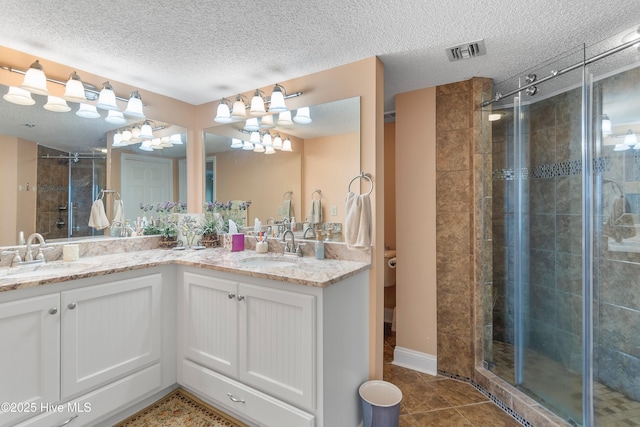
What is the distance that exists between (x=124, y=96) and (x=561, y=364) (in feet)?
12.9

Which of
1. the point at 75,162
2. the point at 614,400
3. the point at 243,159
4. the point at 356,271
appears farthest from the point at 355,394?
the point at 75,162

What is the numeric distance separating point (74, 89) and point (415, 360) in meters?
3.21

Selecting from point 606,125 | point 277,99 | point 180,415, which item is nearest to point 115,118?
point 277,99

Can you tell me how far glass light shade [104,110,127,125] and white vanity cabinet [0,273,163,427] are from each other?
1317 mm

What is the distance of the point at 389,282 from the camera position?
298cm

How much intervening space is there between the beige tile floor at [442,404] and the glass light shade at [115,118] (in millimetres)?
2923

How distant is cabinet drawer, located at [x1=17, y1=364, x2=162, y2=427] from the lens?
1.53 metres

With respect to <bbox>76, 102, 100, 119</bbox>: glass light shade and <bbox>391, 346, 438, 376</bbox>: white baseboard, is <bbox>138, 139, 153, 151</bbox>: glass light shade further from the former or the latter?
<bbox>391, 346, 438, 376</bbox>: white baseboard

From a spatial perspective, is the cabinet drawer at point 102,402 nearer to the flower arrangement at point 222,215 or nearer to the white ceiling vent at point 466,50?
the flower arrangement at point 222,215

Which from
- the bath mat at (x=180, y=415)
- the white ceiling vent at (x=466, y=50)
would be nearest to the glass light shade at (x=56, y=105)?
the bath mat at (x=180, y=415)

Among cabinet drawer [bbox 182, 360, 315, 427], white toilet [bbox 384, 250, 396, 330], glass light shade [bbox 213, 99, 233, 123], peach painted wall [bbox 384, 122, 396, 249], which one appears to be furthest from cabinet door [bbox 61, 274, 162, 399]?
peach painted wall [bbox 384, 122, 396, 249]

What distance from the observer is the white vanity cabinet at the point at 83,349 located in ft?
4.71

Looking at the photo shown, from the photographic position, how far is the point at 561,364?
2.17 m

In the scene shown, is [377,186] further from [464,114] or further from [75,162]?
[75,162]
